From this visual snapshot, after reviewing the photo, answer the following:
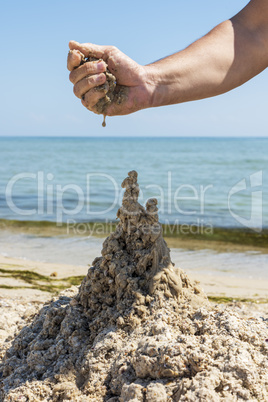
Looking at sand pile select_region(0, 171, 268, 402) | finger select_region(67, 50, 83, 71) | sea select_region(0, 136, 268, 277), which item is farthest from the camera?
sea select_region(0, 136, 268, 277)

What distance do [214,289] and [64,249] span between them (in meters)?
2.97

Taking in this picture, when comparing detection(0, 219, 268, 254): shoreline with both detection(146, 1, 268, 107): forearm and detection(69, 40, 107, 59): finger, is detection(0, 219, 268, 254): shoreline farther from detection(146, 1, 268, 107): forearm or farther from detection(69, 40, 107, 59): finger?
detection(69, 40, 107, 59): finger

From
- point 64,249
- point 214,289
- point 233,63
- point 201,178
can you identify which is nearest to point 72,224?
point 64,249

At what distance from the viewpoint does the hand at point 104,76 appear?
1947mm

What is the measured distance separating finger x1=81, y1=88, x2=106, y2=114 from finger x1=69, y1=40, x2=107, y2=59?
0.60 feet

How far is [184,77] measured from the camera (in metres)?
2.19

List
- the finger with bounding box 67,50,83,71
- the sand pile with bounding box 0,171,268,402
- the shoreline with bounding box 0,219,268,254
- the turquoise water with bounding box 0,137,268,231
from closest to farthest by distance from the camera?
the sand pile with bounding box 0,171,268,402, the finger with bounding box 67,50,83,71, the shoreline with bounding box 0,219,268,254, the turquoise water with bounding box 0,137,268,231

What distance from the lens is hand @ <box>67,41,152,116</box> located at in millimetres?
1947

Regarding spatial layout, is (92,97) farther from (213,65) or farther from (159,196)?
(159,196)

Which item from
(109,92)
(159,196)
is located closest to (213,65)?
(109,92)

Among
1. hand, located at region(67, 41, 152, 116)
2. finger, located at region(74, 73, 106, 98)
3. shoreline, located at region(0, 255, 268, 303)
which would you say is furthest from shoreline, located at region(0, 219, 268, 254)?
finger, located at region(74, 73, 106, 98)

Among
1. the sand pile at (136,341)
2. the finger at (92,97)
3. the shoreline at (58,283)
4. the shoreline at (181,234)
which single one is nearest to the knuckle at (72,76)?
the finger at (92,97)

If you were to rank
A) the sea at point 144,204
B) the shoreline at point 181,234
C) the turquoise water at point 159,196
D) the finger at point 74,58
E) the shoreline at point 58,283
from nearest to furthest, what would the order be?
1. the finger at point 74,58
2. the shoreline at point 58,283
3. the sea at point 144,204
4. the shoreline at point 181,234
5. the turquoise water at point 159,196

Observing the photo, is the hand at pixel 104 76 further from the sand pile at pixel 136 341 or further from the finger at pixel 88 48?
the sand pile at pixel 136 341
